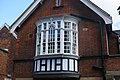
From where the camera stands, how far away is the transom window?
1555 centimetres

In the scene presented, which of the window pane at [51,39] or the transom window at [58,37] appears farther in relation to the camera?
the window pane at [51,39]

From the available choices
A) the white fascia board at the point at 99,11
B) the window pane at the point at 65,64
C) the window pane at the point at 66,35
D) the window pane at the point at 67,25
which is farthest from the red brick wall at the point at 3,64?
the white fascia board at the point at 99,11

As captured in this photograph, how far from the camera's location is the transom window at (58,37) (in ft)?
51.0

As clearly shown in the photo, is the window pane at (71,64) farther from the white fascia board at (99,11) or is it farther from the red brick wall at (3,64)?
the red brick wall at (3,64)

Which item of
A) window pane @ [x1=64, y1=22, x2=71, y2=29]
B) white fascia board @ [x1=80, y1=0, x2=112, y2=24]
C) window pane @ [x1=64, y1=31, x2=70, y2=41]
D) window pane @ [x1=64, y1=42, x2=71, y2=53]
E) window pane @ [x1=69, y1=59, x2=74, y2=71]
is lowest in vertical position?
window pane @ [x1=69, y1=59, x2=74, y2=71]

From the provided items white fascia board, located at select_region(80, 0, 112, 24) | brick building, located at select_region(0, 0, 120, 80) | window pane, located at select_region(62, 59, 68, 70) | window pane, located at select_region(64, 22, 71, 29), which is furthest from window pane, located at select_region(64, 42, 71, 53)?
white fascia board, located at select_region(80, 0, 112, 24)

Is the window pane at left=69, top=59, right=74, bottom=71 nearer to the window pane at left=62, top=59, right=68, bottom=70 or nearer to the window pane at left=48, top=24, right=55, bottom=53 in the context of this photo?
the window pane at left=62, top=59, right=68, bottom=70

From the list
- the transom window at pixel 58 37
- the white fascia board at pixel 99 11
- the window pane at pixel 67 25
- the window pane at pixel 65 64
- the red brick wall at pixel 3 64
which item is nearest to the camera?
the window pane at pixel 65 64

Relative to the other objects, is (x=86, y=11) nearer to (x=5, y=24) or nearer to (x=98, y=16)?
(x=98, y=16)

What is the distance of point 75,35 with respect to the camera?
16094 mm

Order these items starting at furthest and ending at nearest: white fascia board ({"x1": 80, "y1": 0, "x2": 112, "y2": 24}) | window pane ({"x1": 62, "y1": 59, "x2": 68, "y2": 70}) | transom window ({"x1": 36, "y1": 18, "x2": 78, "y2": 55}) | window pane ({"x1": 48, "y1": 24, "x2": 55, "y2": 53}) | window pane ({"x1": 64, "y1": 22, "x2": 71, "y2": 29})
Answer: window pane ({"x1": 64, "y1": 22, "x2": 71, "y2": 29}) < window pane ({"x1": 48, "y1": 24, "x2": 55, "y2": 53}) < transom window ({"x1": 36, "y1": 18, "x2": 78, "y2": 55}) < white fascia board ({"x1": 80, "y1": 0, "x2": 112, "y2": 24}) < window pane ({"x1": 62, "y1": 59, "x2": 68, "y2": 70})

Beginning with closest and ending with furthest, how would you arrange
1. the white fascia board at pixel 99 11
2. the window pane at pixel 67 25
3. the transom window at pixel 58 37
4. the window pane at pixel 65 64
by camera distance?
the window pane at pixel 65 64 → the white fascia board at pixel 99 11 → the transom window at pixel 58 37 → the window pane at pixel 67 25

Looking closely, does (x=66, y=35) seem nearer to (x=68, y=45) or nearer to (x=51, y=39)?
(x=68, y=45)

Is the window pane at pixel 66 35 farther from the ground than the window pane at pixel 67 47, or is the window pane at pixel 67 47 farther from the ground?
the window pane at pixel 66 35
